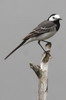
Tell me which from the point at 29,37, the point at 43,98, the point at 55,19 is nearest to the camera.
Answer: the point at 43,98

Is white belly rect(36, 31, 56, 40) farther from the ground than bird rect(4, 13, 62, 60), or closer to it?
closer to it

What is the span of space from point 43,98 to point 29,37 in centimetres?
180

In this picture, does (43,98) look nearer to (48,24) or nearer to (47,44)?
(47,44)

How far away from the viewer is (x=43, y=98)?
6.52 m

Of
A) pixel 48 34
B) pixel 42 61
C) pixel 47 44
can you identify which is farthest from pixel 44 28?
pixel 42 61

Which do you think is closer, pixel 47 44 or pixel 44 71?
pixel 44 71

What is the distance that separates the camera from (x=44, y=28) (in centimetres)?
849

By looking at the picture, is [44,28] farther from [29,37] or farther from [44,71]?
[44,71]

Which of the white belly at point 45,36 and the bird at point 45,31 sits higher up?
the bird at point 45,31

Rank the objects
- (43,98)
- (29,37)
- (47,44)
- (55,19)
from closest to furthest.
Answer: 1. (43,98)
2. (47,44)
3. (29,37)
4. (55,19)

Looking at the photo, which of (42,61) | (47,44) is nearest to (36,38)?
(47,44)

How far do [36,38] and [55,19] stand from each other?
0.53 m

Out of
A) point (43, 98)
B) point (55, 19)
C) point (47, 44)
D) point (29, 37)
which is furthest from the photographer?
point (55, 19)

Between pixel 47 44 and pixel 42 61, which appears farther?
pixel 47 44
